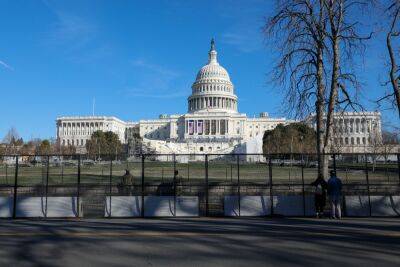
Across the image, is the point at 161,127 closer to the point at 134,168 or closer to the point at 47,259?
the point at 134,168

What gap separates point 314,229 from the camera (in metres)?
13.2

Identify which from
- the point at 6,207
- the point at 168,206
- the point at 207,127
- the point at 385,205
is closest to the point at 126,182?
the point at 168,206

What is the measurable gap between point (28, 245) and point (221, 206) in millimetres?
10419

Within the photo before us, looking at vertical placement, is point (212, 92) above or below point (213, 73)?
below

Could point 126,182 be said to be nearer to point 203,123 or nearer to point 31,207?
point 31,207

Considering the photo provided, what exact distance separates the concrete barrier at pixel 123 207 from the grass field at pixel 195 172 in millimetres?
1393

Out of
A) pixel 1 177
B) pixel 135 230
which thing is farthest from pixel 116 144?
pixel 135 230

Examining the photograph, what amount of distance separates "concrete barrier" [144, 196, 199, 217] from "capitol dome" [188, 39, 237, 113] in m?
146

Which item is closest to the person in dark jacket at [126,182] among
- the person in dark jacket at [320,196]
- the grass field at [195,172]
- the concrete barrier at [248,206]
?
the grass field at [195,172]

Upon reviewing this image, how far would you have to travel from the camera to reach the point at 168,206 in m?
18.2

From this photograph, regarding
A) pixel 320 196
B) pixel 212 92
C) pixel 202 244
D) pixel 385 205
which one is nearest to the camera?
pixel 202 244

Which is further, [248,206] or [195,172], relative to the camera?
[195,172]

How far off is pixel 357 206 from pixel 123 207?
923cm

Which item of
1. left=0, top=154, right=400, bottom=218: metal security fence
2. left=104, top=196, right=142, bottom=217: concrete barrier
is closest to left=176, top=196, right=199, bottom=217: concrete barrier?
left=0, top=154, right=400, bottom=218: metal security fence
